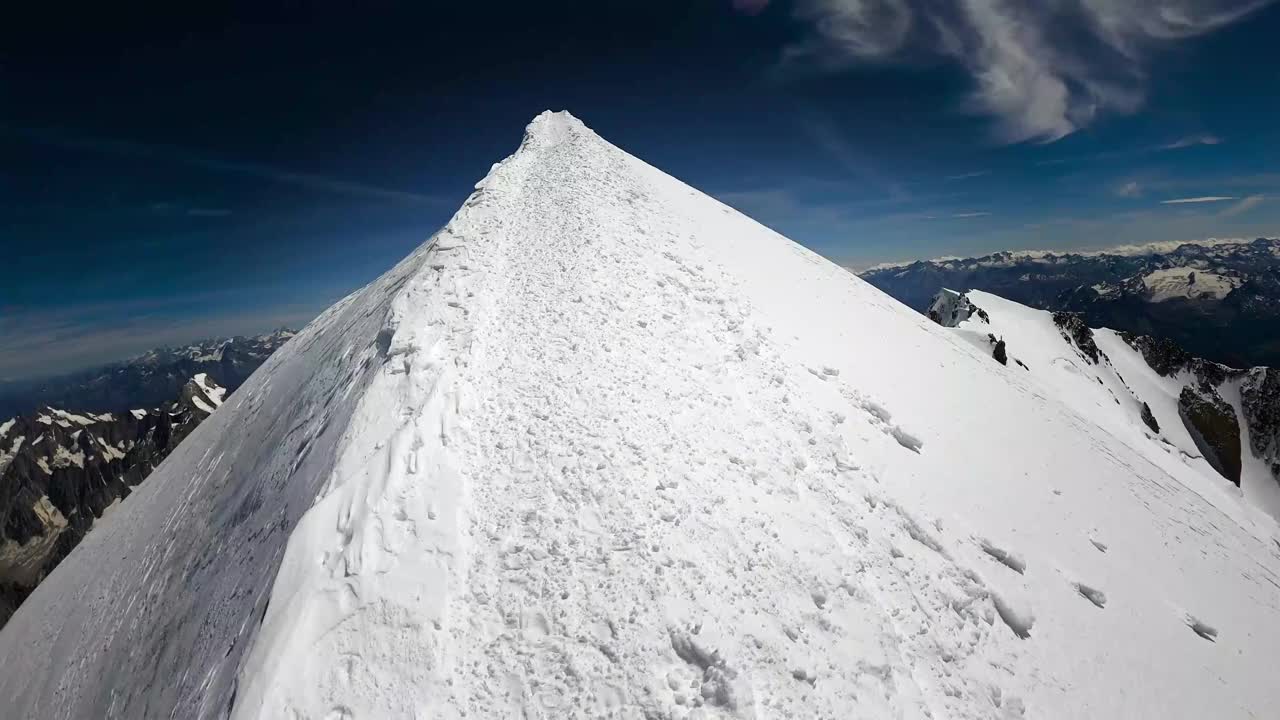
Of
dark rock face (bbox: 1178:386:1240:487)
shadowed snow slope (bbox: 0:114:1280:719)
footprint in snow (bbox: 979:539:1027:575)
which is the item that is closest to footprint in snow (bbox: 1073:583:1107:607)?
shadowed snow slope (bbox: 0:114:1280:719)

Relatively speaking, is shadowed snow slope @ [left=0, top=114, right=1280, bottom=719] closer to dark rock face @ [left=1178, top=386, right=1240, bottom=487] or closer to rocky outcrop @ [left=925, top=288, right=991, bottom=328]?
rocky outcrop @ [left=925, top=288, right=991, bottom=328]

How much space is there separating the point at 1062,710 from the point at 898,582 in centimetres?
362

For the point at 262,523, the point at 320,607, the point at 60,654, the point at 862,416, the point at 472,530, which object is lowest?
the point at 60,654

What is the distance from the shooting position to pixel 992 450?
54.4ft

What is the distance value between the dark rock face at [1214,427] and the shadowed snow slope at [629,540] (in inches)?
2375

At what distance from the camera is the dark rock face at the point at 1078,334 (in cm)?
6806

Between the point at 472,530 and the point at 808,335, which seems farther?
the point at 808,335

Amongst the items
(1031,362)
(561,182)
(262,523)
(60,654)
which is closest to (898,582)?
(262,523)

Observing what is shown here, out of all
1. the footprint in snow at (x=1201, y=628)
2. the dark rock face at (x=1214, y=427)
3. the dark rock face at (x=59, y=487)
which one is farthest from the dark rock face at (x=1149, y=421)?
the dark rock face at (x=59, y=487)

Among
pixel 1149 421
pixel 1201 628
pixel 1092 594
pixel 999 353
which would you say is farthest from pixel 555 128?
pixel 1149 421

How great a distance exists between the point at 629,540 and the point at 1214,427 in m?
95.5

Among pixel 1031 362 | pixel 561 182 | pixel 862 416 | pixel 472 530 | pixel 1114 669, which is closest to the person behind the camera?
pixel 472 530

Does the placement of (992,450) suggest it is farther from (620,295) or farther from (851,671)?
(620,295)

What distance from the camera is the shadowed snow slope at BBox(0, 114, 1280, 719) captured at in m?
7.27
